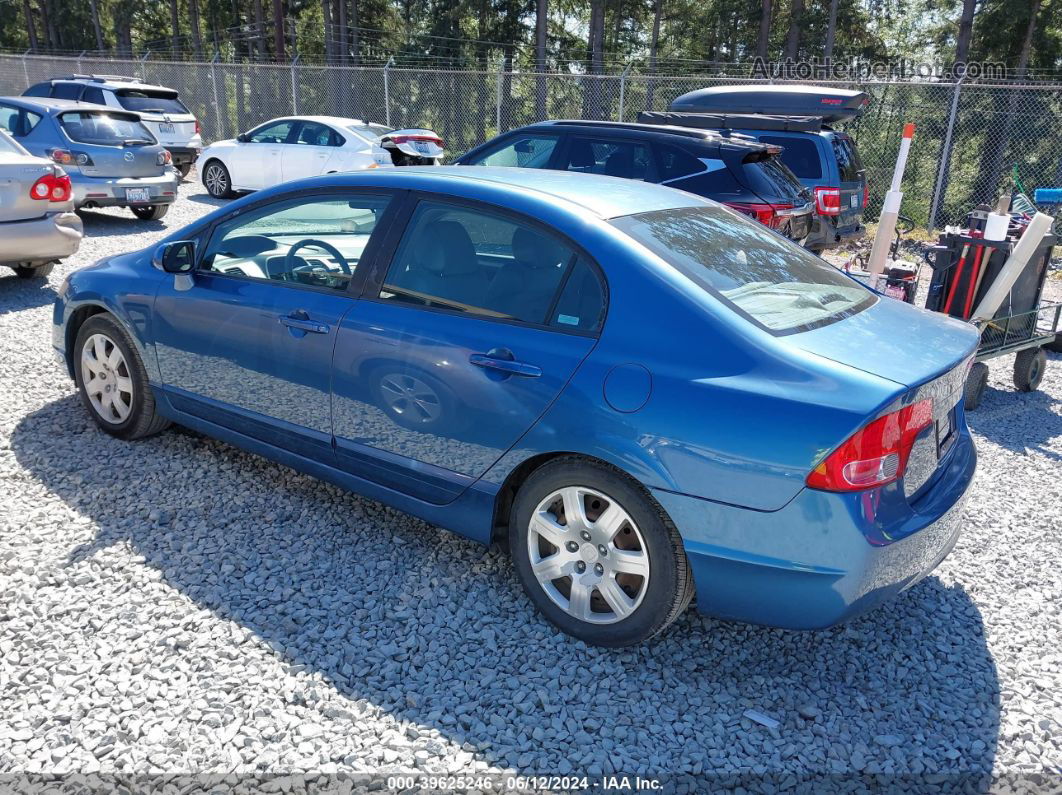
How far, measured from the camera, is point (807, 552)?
8.46ft

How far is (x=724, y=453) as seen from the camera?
2615 mm

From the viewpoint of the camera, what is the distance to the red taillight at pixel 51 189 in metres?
7.36

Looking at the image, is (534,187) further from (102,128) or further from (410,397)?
Answer: (102,128)

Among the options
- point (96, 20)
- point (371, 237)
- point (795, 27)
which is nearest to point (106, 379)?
point (371, 237)

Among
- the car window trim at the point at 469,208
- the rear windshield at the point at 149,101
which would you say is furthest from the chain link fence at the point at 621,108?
the car window trim at the point at 469,208

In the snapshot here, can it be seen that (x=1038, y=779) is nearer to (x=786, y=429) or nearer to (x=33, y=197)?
(x=786, y=429)

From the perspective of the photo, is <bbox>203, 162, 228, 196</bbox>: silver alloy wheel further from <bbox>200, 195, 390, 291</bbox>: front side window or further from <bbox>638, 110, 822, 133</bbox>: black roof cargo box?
<bbox>200, 195, 390, 291</bbox>: front side window

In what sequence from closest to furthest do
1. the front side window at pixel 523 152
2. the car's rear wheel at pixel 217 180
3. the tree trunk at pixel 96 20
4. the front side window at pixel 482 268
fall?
1. the front side window at pixel 482 268
2. the front side window at pixel 523 152
3. the car's rear wheel at pixel 217 180
4. the tree trunk at pixel 96 20

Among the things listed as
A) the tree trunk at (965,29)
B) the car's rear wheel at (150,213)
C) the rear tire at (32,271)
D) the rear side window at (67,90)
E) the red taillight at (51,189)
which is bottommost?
the car's rear wheel at (150,213)

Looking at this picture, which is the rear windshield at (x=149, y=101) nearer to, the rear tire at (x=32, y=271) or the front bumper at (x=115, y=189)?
the front bumper at (x=115, y=189)

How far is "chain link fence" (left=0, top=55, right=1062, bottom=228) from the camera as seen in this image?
15141 millimetres

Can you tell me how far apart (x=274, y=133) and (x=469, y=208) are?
1236 cm

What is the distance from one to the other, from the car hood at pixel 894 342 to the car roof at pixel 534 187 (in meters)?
0.88

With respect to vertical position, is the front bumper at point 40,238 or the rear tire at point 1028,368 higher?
the front bumper at point 40,238
